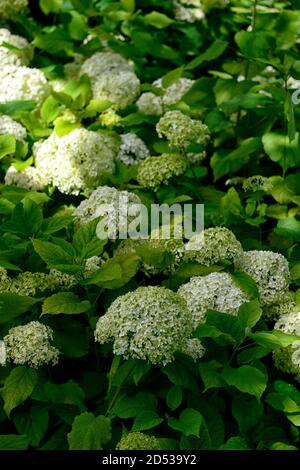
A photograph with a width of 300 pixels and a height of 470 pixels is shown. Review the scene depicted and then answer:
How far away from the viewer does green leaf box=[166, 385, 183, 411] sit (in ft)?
10.0

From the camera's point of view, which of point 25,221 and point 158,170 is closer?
point 25,221

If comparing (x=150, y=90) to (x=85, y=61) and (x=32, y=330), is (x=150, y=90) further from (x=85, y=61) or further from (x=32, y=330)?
(x=32, y=330)

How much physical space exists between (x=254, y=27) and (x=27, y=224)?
7.28ft

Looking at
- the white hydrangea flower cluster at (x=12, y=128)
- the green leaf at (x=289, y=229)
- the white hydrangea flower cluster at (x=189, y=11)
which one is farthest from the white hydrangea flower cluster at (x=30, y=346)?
the white hydrangea flower cluster at (x=189, y=11)

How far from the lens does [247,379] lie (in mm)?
3035

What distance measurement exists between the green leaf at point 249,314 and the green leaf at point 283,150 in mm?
1276

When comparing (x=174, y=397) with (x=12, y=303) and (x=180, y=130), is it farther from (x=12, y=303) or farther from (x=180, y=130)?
(x=180, y=130)

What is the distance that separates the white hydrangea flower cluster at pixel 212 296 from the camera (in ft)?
11.0

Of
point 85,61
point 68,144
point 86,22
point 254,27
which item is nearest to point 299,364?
point 68,144

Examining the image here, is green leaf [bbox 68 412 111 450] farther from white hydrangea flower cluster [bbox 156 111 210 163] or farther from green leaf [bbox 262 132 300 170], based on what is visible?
green leaf [bbox 262 132 300 170]

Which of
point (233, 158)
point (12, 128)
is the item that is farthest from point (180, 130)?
point (12, 128)

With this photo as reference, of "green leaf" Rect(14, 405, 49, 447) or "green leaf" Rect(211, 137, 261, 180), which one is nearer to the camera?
"green leaf" Rect(14, 405, 49, 447)

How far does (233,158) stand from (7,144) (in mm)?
1288

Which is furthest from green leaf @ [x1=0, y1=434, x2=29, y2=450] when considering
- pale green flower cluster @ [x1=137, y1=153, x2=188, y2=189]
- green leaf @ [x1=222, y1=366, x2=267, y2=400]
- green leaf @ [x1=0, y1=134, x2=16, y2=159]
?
green leaf @ [x1=0, y1=134, x2=16, y2=159]
